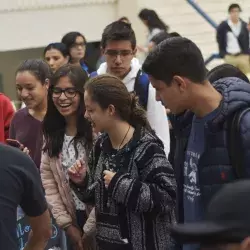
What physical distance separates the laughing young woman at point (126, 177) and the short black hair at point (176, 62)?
63cm

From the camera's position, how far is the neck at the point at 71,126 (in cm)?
487

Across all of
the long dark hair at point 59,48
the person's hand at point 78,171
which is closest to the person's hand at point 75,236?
the person's hand at point 78,171

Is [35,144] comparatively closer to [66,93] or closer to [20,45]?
[66,93]

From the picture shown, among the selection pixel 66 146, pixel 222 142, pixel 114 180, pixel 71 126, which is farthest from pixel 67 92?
pixel 222 142

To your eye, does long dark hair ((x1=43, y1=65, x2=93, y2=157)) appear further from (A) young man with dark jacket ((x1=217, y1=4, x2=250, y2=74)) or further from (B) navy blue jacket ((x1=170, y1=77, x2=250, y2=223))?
(A) young man with dark jacket ((x1=217, y1=4, x2=250, y2=74))

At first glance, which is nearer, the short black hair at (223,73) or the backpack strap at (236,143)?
the backpack strap at (236,143)

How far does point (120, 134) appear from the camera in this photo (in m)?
4.11

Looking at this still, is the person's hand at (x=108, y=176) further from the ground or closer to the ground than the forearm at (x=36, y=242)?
further from the ground

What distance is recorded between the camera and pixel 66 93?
4844 millimetres

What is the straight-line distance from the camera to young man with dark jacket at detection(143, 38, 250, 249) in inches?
133

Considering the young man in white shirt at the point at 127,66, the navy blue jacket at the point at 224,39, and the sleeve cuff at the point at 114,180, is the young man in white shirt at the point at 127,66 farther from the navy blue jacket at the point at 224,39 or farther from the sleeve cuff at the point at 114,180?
the navy blue jacket at the point at 224,39

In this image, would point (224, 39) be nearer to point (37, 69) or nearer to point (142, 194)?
point (37, 69)

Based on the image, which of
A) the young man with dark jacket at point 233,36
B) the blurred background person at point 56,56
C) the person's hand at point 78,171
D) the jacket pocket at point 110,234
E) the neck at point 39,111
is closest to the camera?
the jacket pocket at point 110,234

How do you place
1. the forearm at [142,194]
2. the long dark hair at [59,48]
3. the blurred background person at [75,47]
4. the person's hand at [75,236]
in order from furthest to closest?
the blurred background person at [75,47], the long dark hair at [59,48], the person's hand at [75,236], the forearm at [142,194]
